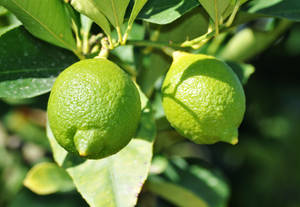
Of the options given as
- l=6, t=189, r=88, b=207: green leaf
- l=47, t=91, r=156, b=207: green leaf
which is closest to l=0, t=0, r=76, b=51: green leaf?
l=47, t=91, r=156, b=207: green leaf

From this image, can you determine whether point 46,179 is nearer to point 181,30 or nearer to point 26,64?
point 26,64

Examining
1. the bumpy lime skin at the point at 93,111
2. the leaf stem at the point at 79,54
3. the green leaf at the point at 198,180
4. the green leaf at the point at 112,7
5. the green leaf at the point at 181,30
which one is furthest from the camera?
the green leaf at the point at 198,180

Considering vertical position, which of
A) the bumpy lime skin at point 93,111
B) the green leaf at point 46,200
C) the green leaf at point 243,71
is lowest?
the green leaf at point 46,200

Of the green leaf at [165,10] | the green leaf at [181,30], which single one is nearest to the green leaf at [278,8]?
the green leaf at [181,30]

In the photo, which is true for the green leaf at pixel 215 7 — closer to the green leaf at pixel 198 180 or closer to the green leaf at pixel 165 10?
the green leaf at pixel 165 10

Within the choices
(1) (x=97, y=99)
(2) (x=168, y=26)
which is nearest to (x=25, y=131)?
(2) (x=168, y=26)

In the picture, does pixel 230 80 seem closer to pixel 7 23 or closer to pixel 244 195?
pixel 7 23
